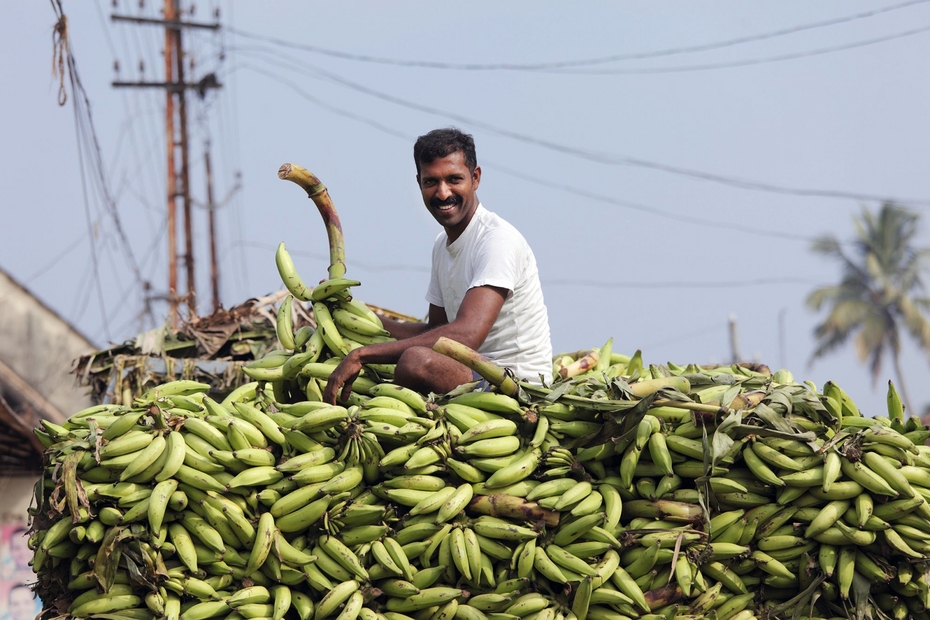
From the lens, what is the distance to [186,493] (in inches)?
112

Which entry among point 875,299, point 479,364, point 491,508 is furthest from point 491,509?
point 875,299

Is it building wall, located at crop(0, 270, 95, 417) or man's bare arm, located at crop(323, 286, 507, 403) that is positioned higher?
man's bare arm, located at crop(323, 286, 507, 403)

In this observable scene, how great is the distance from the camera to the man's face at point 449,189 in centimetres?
374

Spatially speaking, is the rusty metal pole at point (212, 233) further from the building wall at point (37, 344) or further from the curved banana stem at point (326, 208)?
the curved banana stem at point (326, 208)

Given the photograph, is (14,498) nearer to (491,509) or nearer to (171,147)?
(171,147)

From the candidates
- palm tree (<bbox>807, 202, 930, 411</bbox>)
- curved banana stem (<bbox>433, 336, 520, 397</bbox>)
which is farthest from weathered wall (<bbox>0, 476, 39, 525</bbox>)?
palm tree (<bbox>807, 202, 930, 411</bbox>)

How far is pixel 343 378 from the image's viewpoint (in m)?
3.18

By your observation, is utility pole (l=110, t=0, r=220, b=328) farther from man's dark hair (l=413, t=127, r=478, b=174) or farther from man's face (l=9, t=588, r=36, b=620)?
man's dark hair (l=413, t=127, r=478, b=174)

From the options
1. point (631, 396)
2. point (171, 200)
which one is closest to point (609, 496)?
point (631, 396)

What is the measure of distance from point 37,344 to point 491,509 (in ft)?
38.0

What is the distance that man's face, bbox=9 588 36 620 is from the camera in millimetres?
11094

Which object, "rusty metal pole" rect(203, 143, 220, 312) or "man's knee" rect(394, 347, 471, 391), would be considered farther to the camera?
"rusty metal pole" rect(203, 143, 220, 312)

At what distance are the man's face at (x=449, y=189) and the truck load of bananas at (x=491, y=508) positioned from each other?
2.81 ft

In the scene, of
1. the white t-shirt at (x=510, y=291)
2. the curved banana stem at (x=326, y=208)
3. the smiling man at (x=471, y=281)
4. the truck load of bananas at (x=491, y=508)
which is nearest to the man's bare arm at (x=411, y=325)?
the smiling man at (x=471, y=281)
